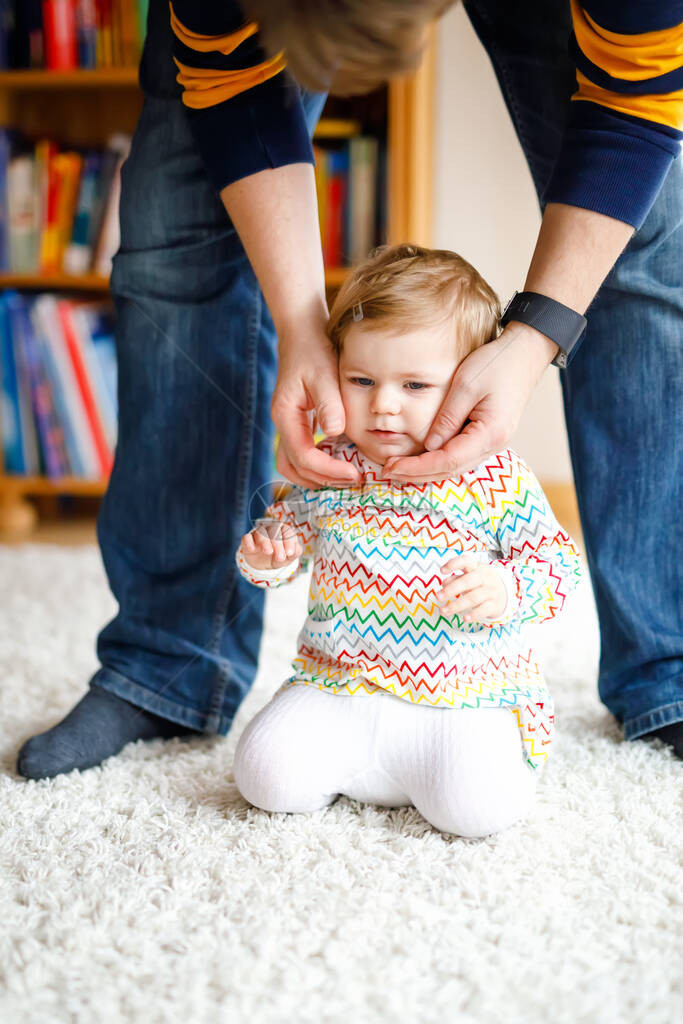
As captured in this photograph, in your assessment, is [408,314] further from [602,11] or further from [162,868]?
[162,868]

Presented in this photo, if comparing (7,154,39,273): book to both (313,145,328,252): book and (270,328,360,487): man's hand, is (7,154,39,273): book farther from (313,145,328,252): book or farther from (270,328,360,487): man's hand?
(270,328,360,487): man's hand

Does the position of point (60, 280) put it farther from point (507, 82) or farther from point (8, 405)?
point (507, 82)

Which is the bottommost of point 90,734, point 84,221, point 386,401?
point 90,734

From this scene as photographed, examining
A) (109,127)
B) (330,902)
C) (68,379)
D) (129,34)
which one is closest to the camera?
(330,902)

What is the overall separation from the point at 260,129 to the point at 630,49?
0.97ft

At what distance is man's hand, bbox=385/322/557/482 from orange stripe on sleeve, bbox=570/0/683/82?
0.69 ft

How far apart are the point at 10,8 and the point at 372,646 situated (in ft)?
5.28

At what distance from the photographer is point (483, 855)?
2.38 feet

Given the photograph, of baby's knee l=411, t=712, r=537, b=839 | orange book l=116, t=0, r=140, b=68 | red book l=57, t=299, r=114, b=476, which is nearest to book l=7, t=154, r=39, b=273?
red book l=57, t=299, r=114, b=476

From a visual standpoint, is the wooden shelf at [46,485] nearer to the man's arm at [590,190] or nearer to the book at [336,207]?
the book at [336,207]

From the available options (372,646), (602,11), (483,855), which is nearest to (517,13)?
(602,11)

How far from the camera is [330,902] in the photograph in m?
0.66

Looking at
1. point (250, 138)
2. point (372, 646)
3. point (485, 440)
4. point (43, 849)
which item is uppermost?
point (250, 138)

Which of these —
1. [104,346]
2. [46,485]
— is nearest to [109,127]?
[104,346]
